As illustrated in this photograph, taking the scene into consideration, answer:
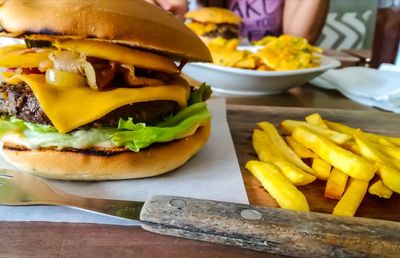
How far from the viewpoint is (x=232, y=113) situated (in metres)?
1.90

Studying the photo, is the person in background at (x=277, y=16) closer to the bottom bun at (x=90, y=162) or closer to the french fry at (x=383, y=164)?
the french fry at (x=383, y=164)

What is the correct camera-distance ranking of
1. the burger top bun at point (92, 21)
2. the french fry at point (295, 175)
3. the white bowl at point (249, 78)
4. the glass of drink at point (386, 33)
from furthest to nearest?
the glass of drink at point (386, 33) < the white bowl at point (249, 78) < the french fry at point (295, 175) < the burger top bun at point (92, 21)

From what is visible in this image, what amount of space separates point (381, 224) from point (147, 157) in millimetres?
629

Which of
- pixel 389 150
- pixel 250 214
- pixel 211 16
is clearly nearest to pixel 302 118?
pixel 389 150

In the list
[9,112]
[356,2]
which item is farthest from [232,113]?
[356,2]

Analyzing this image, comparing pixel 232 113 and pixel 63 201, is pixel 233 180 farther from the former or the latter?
pixel 232 113

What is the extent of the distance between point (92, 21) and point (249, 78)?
1172mm

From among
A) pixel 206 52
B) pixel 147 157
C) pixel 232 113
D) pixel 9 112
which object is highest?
pixel 206 52

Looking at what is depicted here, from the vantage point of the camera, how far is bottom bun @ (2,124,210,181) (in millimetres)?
1165

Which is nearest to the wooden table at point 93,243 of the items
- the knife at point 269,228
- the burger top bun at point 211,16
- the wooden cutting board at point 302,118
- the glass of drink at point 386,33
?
the knife at point 269,228

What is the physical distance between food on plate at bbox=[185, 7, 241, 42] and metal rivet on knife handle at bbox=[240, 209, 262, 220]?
2574mm

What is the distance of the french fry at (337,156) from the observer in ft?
3.86

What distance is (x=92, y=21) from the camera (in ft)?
3.62

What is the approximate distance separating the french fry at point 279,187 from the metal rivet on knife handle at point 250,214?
0.54 feet
